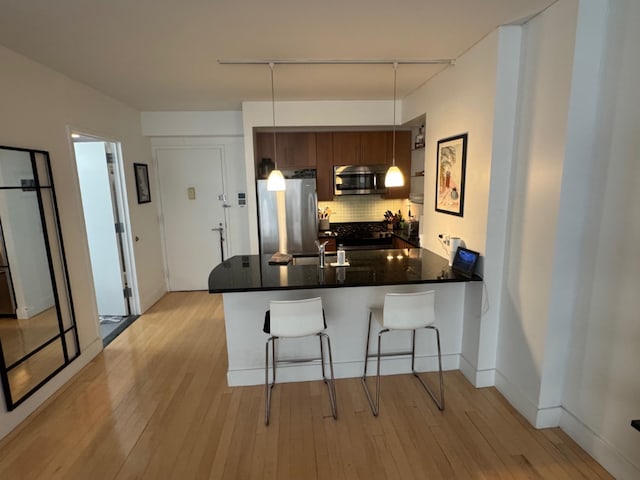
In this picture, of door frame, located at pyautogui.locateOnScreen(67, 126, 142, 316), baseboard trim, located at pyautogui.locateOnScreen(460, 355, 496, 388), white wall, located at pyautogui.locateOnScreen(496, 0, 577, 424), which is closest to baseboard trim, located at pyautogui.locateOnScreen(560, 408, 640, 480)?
white wall, located at pyautogui.locateOnScreen(496, 0, 577, 424)

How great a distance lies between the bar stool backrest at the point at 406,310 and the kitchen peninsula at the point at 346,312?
18cm

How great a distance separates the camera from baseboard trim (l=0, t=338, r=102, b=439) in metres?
2.18

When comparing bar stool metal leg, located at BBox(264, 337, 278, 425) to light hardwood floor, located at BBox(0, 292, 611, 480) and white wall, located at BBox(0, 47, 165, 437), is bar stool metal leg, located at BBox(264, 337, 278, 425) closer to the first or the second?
light hardwood floor, located at BBox(0, 292, 611, 480)

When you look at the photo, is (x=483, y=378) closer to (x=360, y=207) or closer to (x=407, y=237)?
(x=407, y=237)

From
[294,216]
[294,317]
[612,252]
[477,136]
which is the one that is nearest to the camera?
[612,252]

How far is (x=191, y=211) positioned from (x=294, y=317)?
3.26 metres

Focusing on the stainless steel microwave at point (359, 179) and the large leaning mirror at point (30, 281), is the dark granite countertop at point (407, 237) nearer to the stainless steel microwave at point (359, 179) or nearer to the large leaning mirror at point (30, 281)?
the stainless steel microwave at point (359, 179)

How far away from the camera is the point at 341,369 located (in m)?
2.71

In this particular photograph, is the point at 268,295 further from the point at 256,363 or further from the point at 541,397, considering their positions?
the point at 541,397

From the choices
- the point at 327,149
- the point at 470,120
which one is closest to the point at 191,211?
the point at 327,149

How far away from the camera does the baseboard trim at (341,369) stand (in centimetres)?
263

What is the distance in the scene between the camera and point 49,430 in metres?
2.21

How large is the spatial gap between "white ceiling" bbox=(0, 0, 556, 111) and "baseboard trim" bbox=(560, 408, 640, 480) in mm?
2479

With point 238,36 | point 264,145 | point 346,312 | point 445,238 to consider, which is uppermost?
point 238,36
